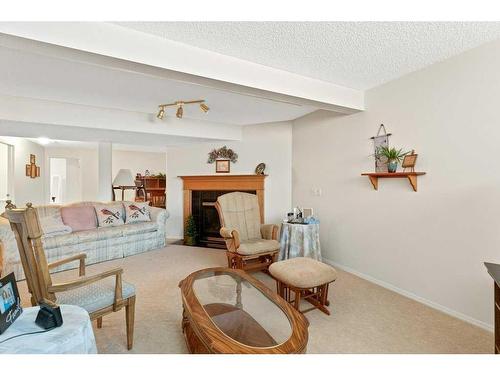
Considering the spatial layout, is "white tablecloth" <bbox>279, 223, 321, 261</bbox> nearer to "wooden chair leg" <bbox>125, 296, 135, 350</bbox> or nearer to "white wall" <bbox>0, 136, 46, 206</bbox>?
"wooden chair leg" <bbox>125, 296, 135, 350</bbox>

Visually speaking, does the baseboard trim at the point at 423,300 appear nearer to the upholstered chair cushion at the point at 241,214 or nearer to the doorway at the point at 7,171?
the upholstered chair cushion at the point at 241,214

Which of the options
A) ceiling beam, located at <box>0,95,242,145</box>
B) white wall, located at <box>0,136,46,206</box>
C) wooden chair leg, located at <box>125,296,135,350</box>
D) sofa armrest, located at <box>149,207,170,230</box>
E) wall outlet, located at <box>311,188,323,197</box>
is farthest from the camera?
white wall, located at <box>0,136,46,206</box>

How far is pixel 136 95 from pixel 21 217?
2.17 m

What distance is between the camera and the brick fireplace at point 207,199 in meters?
5.07

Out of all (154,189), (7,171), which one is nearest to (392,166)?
(154,189)

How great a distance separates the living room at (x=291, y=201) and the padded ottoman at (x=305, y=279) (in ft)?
0.05

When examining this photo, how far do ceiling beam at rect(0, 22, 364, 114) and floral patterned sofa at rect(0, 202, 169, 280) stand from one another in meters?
2.59

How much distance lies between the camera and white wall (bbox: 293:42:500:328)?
201 centimetres

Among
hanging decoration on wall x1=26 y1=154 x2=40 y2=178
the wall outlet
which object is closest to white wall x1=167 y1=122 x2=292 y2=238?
the wall outlet

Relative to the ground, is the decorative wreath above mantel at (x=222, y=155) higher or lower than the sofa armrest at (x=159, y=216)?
higher

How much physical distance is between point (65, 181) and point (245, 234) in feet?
24.2

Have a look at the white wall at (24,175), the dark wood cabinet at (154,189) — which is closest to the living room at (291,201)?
the white wall at (24,175)

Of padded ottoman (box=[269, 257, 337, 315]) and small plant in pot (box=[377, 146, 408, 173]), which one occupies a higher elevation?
small plant in pot (box=[377, 146, 408, 173])

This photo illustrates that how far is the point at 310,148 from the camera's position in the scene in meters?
4.00
